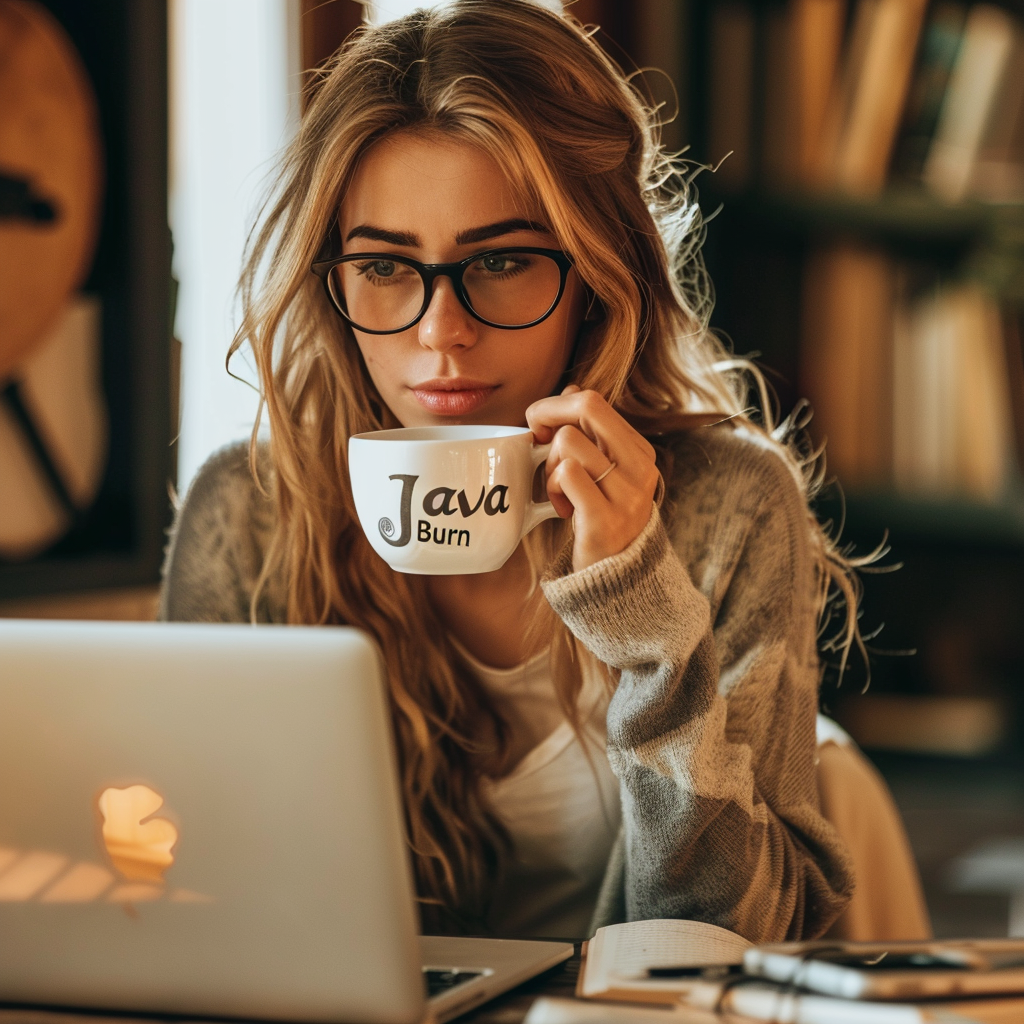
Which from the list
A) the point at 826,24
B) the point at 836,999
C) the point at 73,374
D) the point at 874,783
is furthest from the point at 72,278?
the point at 826,24

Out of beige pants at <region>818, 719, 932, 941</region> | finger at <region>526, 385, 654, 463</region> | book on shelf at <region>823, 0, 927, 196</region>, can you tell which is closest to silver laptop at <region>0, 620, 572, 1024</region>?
finger at <region>526, 385, 654, 463</region>

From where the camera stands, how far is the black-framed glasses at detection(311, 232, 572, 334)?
1032 millimetres

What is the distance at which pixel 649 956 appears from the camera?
76 cm

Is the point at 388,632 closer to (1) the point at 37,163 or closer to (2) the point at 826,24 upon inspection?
(1) the point at 37,163

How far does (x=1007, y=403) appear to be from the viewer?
7.21 ft

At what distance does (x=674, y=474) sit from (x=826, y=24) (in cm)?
137

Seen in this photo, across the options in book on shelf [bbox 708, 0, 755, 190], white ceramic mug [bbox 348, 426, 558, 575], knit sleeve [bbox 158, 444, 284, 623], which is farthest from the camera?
book on shelf [bbox 708, 0, 755, 190]

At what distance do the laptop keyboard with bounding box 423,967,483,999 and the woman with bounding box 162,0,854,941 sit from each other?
0.26 metres

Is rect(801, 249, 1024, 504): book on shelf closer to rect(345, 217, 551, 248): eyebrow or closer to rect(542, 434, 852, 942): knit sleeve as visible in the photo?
rect(542, 434, 852, 942): knit sleeve

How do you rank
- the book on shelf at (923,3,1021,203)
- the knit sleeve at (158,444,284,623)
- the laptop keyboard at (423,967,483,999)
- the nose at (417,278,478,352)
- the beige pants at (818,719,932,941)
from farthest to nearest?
the book on shelf at (923,3,1021,203)
the knit sleeve at (158,444,284,623)
the beige pants at (818,719,932,941)
the nose at (417,278,478,352)
the laptop keyboard at (423,967,483,999)

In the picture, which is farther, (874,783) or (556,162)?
(874,783)

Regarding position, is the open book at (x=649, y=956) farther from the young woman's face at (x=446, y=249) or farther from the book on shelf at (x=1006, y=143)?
the book on shelf at (x=1006, y=143)

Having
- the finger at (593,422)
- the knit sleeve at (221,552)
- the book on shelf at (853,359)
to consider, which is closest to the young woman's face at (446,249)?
the finger at (593,422)

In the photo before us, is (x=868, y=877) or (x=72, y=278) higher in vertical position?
(x=72, y=278)
